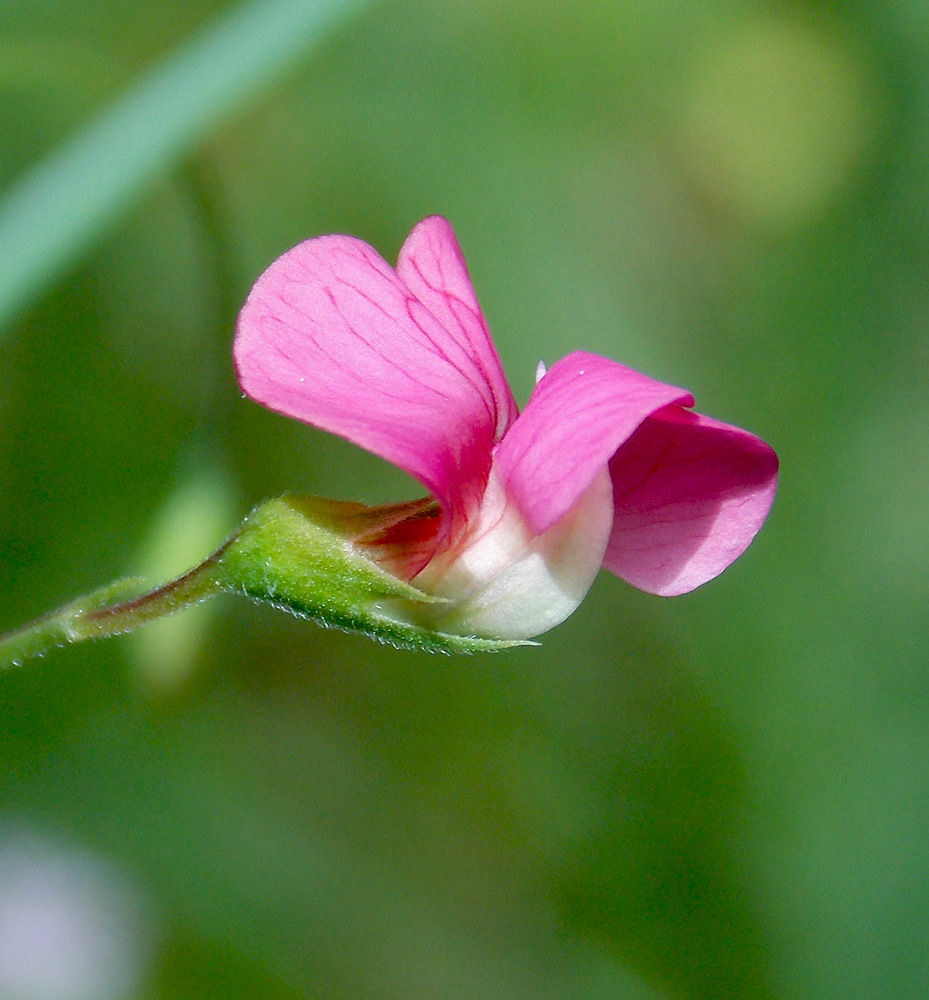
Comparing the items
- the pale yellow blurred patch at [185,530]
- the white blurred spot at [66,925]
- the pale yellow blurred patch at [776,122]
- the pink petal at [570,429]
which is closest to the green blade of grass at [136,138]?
the pale yellow blurred patch at [185,530]

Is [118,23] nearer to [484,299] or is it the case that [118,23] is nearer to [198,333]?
[198,333]

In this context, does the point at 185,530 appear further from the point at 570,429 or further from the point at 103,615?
the point at 570,429

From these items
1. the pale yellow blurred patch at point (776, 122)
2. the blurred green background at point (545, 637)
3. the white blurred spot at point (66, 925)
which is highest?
the pale yellow blurred patch at point (776, 122)

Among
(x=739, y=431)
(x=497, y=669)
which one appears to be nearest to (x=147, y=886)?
(x=497, y=669)

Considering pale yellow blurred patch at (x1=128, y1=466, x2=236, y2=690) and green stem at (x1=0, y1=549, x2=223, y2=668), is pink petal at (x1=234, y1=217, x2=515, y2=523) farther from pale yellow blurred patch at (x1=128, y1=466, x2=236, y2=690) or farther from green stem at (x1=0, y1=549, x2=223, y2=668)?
pale yellow blurred patch at (x1=128, y1=466, x2=236, y2=690)

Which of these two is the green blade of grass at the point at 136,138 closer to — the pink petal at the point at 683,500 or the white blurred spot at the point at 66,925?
the pink petal at the point at 683,500

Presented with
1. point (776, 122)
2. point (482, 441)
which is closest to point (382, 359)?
point (482, 441)

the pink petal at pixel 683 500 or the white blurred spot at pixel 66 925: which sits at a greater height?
the pink petal at pixel 683 500
